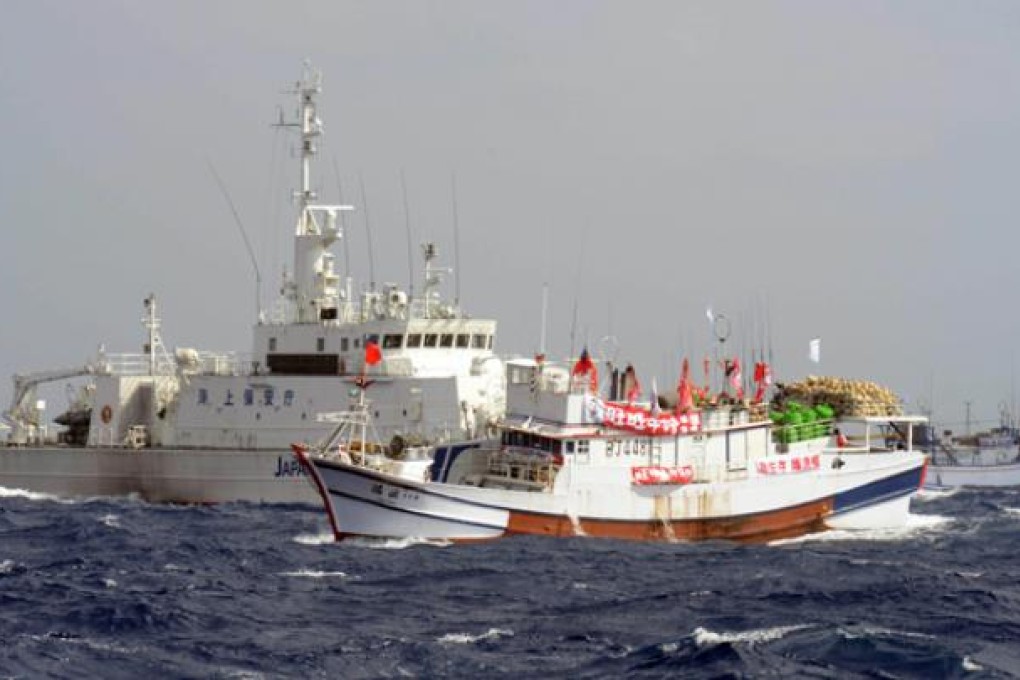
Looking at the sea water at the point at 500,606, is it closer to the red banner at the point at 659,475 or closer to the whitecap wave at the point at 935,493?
the red banner at the point at 659,475

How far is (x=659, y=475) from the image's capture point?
41344 millimetres

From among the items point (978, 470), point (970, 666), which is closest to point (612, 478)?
point (970, 666)

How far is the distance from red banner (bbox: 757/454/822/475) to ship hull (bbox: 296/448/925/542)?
0.93ft

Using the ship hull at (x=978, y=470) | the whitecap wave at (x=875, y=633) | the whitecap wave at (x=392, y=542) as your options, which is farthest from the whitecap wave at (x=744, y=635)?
the ship hull at (x=978, y=470)

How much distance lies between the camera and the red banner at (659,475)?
4119 centimetres

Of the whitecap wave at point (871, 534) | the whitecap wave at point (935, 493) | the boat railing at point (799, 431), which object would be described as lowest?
the whitecap wave at point (871, 534)

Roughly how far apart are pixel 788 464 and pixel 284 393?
1682 centimetres

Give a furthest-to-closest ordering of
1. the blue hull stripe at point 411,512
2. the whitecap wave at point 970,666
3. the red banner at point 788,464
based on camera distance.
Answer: the red banner at point 788,464 → the blue hull stripe at point 411,512 → the whitecap wave at point 970,666

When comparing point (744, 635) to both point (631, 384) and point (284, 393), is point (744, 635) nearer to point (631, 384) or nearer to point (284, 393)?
point (631, 384)

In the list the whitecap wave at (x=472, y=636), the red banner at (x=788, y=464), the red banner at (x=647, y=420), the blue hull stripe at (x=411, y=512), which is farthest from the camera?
the red banner at (x=788, y=464)

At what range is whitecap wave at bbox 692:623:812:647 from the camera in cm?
2605

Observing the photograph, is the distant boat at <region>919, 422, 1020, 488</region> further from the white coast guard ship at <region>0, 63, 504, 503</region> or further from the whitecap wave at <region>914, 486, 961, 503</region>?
the white coast guard ship at <region>0, 63, 504, 503</region>

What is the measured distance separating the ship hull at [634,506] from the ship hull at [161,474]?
10766 millimetres

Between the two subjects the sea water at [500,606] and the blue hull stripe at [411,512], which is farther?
the blue hull stripe at [411,512]
